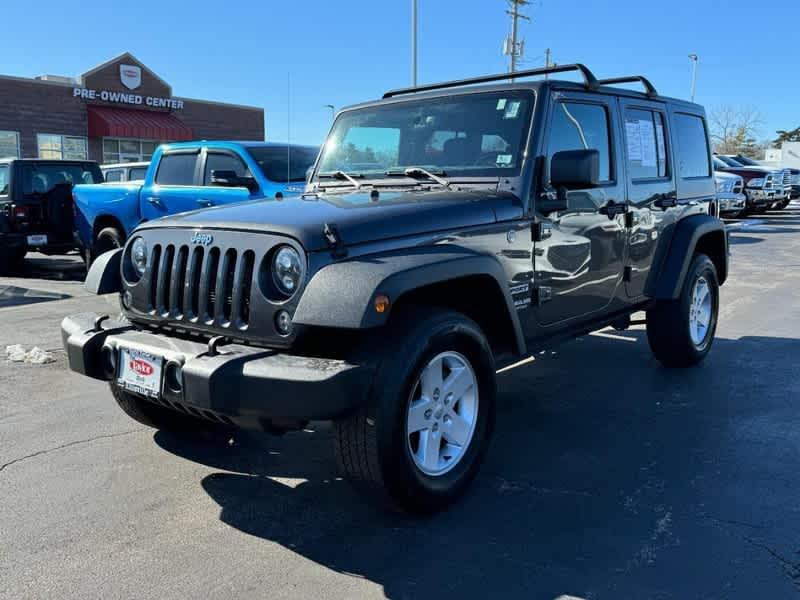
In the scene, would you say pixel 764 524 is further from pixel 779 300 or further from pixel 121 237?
pixel 121 237

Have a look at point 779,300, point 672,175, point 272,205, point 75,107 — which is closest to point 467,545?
point 272,205

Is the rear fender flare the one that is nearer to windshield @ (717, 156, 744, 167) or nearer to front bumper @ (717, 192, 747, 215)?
front bumper @ (717, 192, 747, 215)

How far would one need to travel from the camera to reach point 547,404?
16.2 ft

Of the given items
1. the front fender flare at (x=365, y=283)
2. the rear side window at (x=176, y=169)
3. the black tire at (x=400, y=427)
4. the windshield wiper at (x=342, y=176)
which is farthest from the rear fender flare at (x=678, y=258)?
the rear side window at (x=176, y=169)

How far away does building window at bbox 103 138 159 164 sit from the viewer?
1271 inches

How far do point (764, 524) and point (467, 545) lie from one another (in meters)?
1.32

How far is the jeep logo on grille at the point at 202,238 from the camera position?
3.30 meters

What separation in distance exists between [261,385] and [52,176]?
10.9 meters

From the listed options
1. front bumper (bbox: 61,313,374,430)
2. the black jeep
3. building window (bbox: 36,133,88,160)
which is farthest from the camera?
building window (bbox: 36,133,88,160)

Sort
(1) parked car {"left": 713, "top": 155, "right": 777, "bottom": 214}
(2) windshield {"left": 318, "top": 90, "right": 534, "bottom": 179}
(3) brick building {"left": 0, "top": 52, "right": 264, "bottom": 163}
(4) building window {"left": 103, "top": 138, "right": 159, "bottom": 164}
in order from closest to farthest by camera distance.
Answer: (2) windshield {"left": 318, "top": 90, "right": 534, "bottom": 179} < (1) parked car {"left": 713, "top": 155, "right": 777, "bottom": 214} < (3) brick building {"left": 0, "top": 52, "right": 264, "bottom": 163} < (4) building window {"left": 103, "top": 138, "right": 159, "bottom": 164}

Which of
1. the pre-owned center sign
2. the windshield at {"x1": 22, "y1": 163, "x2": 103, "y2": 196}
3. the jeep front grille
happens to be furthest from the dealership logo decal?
the jeep front grille

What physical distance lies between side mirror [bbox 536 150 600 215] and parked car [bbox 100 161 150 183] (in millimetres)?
10606

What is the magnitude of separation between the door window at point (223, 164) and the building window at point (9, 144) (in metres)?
24.1

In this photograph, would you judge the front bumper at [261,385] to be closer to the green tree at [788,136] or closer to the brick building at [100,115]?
the brick building at [100,115]
